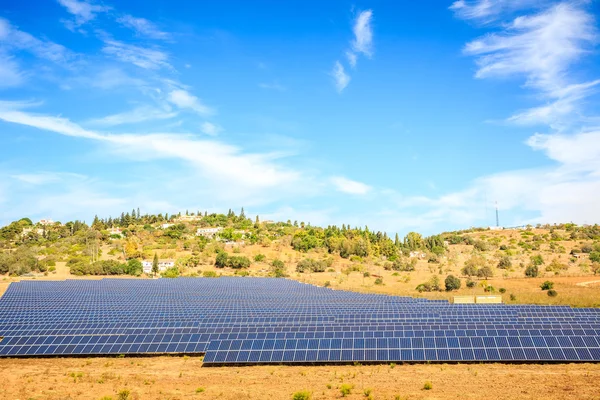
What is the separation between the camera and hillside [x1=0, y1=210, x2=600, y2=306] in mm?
75188

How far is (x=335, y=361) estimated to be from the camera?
24.8 metres

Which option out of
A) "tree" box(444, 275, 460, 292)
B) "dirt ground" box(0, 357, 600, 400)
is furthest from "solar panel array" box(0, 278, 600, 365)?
"tree" box(444, 275, 460, 292)

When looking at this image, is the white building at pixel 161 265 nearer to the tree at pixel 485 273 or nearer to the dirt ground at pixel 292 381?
the tree at pixel 485 273

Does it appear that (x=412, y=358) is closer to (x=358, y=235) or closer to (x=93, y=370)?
(x=93, y=370)

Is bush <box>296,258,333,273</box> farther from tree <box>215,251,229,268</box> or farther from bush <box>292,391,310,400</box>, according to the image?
bush <box>292,391,310,400</box>

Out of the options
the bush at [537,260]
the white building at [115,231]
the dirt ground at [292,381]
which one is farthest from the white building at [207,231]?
the dirt ground at [292,381]

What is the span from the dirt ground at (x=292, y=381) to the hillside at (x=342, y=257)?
36.9 m

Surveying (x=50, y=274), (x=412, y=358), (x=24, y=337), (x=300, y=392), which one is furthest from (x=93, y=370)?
(x=50, y=274)

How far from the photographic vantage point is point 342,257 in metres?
130

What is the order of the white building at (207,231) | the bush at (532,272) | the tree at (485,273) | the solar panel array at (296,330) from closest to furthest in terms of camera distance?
the solar panel array at (296,330)
the bush at (532,272)
the tree at (485,273)
the white building at (207,231)

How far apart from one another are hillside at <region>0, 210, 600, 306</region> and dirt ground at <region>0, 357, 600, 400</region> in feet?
121

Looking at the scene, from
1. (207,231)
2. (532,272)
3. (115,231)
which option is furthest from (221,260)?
(115,231)

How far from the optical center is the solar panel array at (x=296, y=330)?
25.1 metres

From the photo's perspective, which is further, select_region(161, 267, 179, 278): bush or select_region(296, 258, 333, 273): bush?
select_region(296, 258, 333, 273): bush
